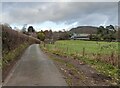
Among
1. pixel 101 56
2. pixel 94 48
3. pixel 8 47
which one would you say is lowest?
pixel 94 48

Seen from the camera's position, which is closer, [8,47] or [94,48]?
[8,47]

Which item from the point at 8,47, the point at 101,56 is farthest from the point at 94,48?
the point at 8,47

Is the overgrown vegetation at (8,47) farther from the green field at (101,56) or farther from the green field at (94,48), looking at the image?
the green field at (94,48)

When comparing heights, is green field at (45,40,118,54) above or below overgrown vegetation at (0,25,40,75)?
below

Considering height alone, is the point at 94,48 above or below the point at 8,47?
below

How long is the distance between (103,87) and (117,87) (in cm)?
56

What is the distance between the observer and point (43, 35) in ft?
429

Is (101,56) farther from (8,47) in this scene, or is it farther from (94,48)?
(94,48)

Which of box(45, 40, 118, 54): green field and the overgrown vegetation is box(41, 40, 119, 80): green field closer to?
box(45, 40, 118, 54): green field

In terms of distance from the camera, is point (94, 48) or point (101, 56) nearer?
point (101, 56)

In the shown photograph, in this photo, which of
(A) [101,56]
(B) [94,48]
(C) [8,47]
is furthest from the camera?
(B) [94,48]

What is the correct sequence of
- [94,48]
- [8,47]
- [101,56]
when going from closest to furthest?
[101,56] < [8,47] < [94,48]

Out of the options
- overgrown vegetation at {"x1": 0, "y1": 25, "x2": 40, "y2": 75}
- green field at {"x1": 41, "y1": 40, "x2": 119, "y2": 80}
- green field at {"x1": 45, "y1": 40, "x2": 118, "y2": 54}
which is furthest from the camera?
green field at {"x1": 45, "y1": 40, "x2": 118, "y2": 54}

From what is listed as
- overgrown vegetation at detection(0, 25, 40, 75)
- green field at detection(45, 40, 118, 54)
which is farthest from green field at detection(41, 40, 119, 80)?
overgrown vegetation at detection(0, 25, 40, 75)
